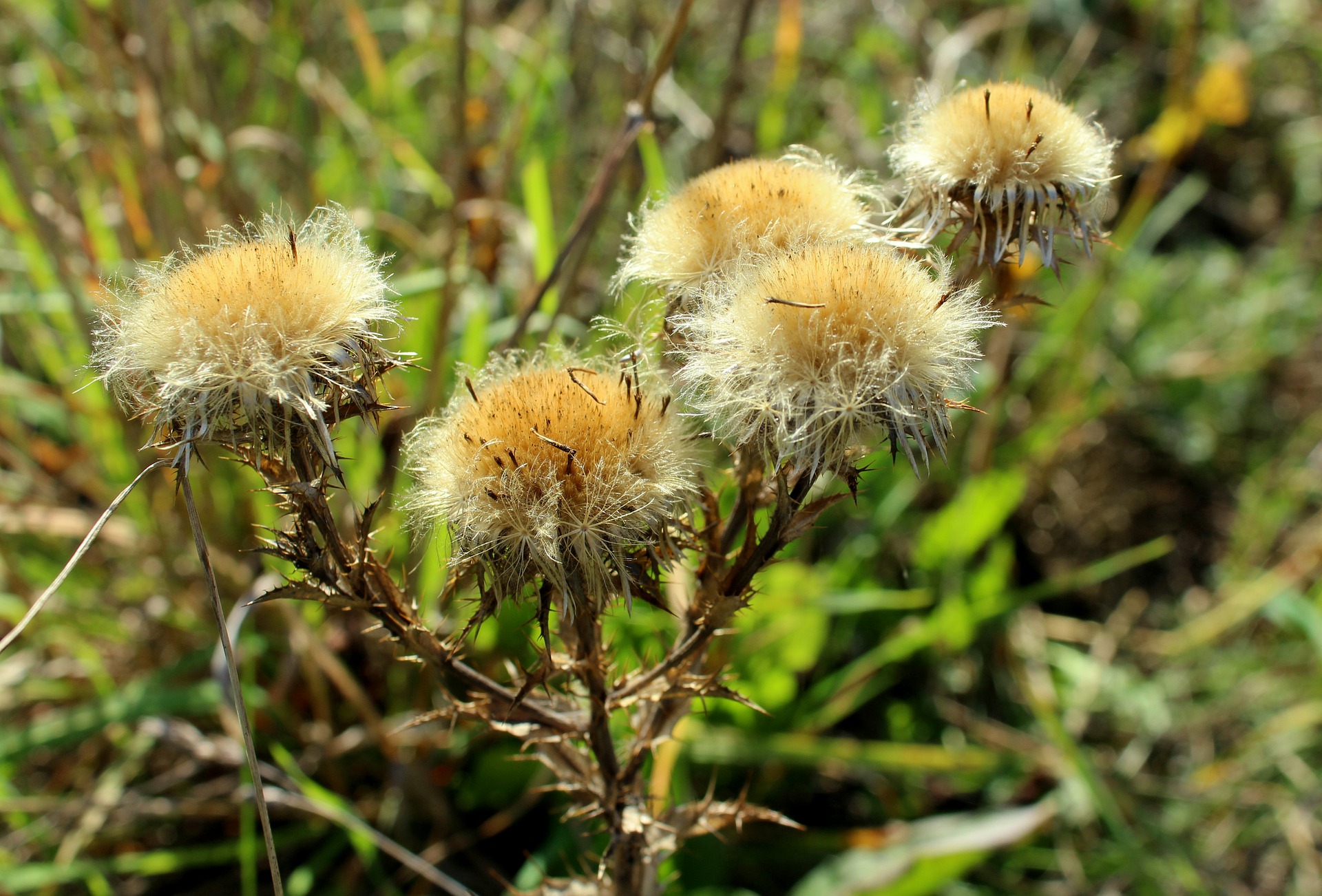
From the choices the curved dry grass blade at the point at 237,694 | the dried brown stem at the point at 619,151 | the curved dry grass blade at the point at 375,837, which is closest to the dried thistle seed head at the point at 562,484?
the curved dry grass blade at the point at 237,694

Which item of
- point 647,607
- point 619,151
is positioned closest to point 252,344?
point 619,151

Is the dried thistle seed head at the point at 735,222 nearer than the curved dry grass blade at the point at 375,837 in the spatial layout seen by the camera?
Yes

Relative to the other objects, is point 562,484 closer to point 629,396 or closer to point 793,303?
point 629,396

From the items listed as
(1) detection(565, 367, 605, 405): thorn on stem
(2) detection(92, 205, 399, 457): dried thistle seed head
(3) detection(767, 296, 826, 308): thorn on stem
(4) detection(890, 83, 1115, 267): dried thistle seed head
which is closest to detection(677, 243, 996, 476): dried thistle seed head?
(3) detection(767, 296, 826, 308): thorn on stem

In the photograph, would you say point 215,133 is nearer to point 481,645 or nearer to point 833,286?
point 481,645

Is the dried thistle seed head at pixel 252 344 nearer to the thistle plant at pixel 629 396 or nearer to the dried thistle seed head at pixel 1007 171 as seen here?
the thistle plant at pixel 629 396

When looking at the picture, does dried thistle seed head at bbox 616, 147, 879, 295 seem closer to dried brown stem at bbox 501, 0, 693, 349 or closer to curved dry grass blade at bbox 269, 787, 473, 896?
dried brown stem at bbox 501, 0, 693, 349

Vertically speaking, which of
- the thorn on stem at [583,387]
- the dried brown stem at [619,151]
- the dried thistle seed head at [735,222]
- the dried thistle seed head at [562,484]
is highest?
the dried brown stem at [619,151]
